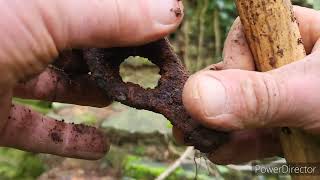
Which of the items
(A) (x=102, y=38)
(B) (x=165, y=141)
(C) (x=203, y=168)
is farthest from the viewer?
(B) (x=165, y=141)

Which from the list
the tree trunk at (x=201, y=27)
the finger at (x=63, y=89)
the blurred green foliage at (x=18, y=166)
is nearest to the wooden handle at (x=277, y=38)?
the finger at (x=63, y=89)

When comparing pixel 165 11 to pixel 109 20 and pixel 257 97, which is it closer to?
pixel 109 20

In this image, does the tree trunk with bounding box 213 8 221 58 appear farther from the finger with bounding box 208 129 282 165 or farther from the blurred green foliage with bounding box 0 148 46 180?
the finger with bounding box 208 129 282 165

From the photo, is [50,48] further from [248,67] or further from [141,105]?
[248,67]

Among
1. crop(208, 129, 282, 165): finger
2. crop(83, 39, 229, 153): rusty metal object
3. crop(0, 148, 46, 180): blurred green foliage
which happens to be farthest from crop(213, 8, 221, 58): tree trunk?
crop(83, 39, 229, 153): rusty metal object

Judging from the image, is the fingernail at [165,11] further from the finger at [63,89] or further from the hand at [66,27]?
the finger at [63,89]

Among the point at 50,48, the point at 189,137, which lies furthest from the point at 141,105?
the point at 50,48
